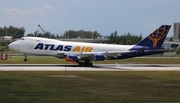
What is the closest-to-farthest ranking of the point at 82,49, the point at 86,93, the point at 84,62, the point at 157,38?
1. the point at 86,93
2. the point at 84,62
3. the point at 82,49
4. the point at 157,38

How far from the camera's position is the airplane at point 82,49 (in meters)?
51.3

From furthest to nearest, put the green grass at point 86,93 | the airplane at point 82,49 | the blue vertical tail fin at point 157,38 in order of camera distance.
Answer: the blue vertical tail fin at point 157,38
the airplane at point 82,49
the green grass at point 86,93

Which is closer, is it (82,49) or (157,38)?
(82,49)

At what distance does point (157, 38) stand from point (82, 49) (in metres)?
11.0

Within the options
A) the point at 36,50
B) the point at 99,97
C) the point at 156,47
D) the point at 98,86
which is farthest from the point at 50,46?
the point at 99,97

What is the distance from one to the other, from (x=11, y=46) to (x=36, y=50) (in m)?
4.04

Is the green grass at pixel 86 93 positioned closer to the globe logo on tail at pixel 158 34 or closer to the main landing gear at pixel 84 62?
the main landing gear at pixel 84 62

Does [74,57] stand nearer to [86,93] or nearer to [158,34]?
[158,34]

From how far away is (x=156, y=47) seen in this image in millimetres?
54000

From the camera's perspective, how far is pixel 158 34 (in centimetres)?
5459

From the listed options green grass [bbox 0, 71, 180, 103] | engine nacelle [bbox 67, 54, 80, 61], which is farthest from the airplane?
green grass [bbox 0, 71, 180, 103]

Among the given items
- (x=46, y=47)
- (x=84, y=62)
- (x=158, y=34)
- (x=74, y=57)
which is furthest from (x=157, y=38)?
(x=46, y=47)

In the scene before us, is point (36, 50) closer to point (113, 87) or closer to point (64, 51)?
point (64, 51)

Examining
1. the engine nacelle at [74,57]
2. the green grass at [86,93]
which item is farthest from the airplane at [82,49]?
the green grass at [86,93]
